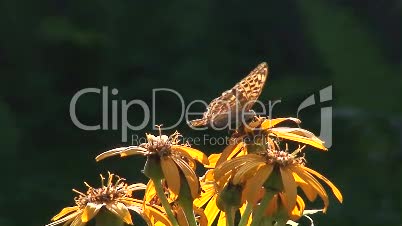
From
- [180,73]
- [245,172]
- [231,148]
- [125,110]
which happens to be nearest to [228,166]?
[245,172]

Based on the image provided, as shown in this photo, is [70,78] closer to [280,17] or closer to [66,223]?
[280,17]

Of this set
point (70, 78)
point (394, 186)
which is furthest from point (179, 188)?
point (70, 78)

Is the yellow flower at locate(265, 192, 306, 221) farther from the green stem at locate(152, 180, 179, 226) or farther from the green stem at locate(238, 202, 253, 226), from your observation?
the green stem at locate(152, 180, 179, 226)

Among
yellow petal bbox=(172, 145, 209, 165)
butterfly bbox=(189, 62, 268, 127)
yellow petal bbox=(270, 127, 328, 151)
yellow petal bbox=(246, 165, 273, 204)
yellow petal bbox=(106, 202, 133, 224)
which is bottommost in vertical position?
yellow petal bbox=(106, 202, 133, 224)

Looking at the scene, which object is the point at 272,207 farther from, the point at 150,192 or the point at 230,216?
the point at 150,192

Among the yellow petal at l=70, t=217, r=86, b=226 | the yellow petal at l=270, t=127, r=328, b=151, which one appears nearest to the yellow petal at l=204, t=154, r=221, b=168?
the yellow petal at l=270, t=127, r=328, b=151
